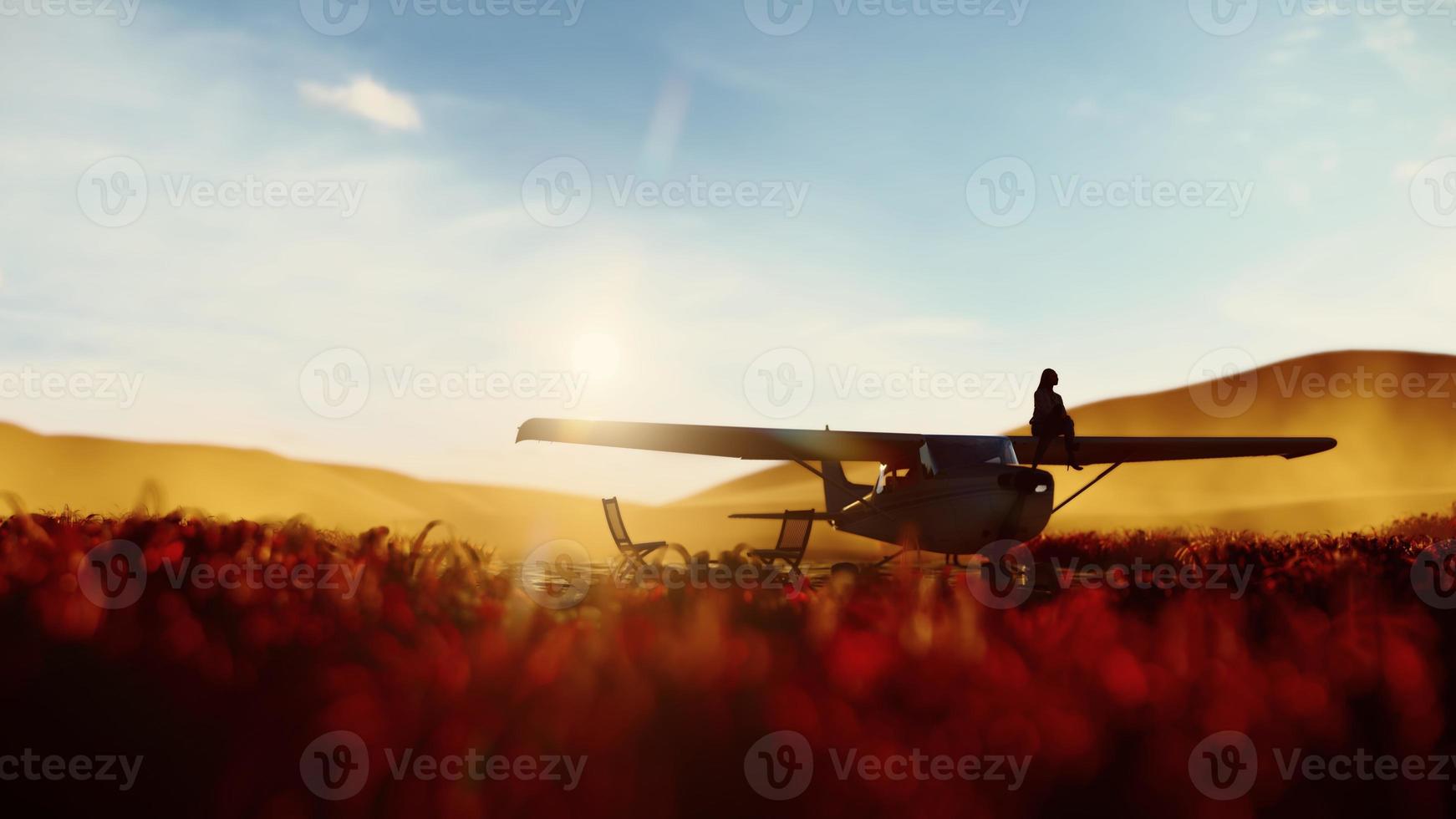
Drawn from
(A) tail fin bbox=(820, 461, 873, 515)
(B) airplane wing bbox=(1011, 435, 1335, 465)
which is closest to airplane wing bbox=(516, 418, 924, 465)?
(A) tail fin bbox=(820, 461, 873, 515)

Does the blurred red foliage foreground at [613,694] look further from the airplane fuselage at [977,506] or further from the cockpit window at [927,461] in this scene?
the cockpit window at [927,461]

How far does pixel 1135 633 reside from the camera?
2449mm

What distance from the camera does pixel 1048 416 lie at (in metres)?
9.41

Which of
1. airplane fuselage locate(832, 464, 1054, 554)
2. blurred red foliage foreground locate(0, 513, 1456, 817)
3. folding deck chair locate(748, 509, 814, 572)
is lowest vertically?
blurred red foliage foreground locate(0, 513, 1456, 817)

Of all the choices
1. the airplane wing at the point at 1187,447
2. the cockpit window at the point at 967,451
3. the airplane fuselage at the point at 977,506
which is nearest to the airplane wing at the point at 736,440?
the cockpit window at the point at 967,451

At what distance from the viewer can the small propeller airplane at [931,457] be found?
14.5 metres

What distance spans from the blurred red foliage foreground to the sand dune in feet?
58.2

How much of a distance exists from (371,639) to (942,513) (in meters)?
13.4

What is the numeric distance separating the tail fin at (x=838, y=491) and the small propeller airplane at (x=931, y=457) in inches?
8.4

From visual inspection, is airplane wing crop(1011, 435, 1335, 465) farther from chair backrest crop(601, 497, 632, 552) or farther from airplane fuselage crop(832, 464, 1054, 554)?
chair backrest crop(601, 497, 632, 552)

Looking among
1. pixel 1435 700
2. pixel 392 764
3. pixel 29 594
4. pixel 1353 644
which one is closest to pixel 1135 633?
pixel 1353 644

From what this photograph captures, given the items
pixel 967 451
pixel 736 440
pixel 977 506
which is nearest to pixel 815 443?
pixel 736 440

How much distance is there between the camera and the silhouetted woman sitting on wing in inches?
353

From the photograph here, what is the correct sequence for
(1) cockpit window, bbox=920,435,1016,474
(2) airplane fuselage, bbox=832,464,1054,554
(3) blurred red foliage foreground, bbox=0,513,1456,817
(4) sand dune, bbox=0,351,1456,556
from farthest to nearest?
(4) sand dune, bbox=0,351,1456,556
(1) cockpit window, bbox=920,435,1016,474
(2) airplane fuselage, bbox=832,464,1054,554
(3) blurred red foliage foreground, bbox=0,513,1456,817
